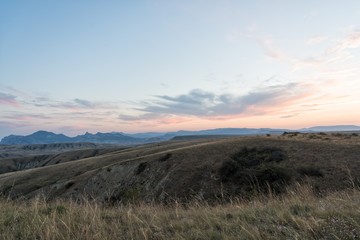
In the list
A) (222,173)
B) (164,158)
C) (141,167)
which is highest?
(164,158)

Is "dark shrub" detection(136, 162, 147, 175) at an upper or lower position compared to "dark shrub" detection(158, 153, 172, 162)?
lower

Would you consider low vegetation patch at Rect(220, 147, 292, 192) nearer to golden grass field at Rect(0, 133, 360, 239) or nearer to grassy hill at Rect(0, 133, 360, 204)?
grassy hill at Rect(0, 133, 360, 204)

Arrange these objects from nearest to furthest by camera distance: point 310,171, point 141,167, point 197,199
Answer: point 197,199 < point 310,171 < point 141,167

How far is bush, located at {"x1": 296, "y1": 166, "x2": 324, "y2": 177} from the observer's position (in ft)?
70.3

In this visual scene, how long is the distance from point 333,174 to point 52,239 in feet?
85.7

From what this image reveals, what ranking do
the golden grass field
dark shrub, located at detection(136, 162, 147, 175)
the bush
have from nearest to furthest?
the golden grass field < the bush < dark shrub, located at detection(136, 162, 147, 175)

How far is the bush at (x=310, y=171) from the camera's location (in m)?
21.4

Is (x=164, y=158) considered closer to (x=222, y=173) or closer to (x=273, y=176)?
(x=222, y=173)

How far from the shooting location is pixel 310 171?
2206 centimetres

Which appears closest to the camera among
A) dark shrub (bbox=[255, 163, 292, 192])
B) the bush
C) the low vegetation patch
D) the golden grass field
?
the golden grass field

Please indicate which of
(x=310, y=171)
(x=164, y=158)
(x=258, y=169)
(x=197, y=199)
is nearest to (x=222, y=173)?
(x=258, y=169)

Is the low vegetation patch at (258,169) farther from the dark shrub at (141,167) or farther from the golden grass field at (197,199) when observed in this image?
the dark shrub at (141,167)

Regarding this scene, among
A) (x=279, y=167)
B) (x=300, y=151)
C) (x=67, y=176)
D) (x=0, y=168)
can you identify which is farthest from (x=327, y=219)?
(x=0, y=168)

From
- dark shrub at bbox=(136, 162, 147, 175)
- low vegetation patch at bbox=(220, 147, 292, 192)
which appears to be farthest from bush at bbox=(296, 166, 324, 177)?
dark shrub at bbox=(136, 162, 147, 175)
